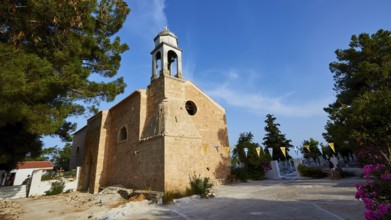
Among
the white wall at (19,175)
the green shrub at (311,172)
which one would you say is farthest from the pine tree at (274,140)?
the white wall at (19,175)

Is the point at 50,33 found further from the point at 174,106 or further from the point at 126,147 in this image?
the point at 126,147

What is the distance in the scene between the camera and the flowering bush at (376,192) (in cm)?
254

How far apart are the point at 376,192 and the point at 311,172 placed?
12.8 metres

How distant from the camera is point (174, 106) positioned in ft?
35.8

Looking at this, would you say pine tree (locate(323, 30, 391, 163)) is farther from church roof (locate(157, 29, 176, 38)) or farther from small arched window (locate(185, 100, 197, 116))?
church roof (locate(157, 29, 176, 38))

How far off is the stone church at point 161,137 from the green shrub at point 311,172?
18.1 ft

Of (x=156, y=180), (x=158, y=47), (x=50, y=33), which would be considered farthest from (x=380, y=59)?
(x=50, y=33)

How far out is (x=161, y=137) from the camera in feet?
31.2

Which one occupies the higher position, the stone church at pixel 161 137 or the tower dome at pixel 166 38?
the tower dome at pixel 166 38

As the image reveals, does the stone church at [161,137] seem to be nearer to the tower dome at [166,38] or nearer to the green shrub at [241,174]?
the tower dome at [166,38]

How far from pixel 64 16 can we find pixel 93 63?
12.9 feet

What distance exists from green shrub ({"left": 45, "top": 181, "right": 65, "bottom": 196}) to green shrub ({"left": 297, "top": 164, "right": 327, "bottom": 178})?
1748 cm

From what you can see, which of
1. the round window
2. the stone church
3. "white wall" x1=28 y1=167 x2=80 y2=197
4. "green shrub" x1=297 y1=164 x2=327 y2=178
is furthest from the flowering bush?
"white wall" x1=28 y1=167 x2=80 y2=197

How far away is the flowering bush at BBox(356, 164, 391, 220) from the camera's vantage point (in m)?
2.54
